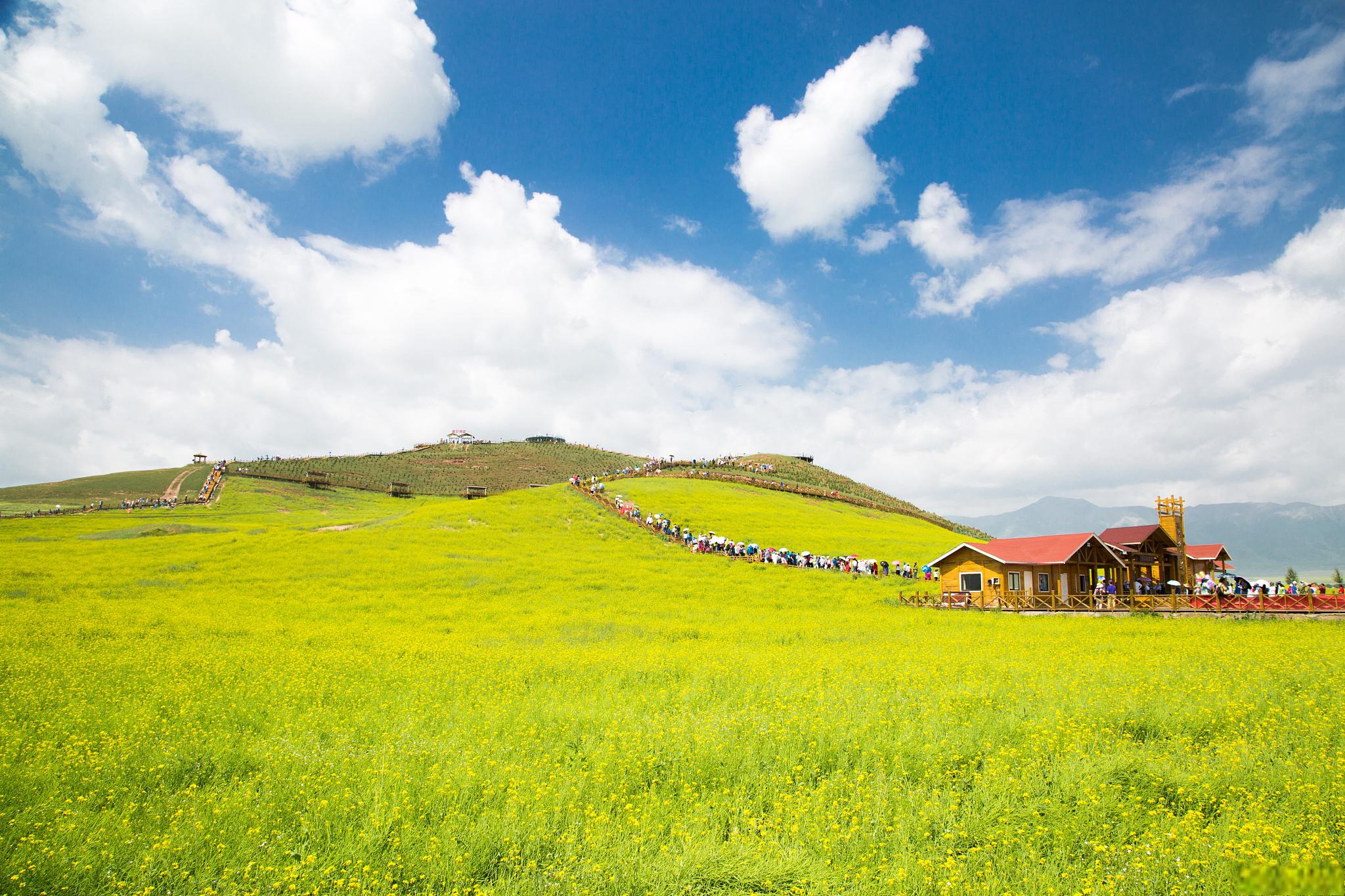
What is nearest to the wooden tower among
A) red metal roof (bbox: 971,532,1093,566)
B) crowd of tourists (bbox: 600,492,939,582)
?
red metal roof (bbox: 971,532,1093,566)

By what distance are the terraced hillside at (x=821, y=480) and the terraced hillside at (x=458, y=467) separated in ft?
120

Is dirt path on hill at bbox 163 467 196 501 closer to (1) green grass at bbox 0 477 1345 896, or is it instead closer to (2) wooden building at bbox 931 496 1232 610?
(1) green grass at bbox 0 477 1345 896

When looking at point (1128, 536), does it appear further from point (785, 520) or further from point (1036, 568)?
point (785, 520)

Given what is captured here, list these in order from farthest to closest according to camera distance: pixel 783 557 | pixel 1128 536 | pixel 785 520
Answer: pixel 785 520, pixel 783 557, pixel 1128 536

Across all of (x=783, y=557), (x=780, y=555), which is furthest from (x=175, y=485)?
(x=783, y=557)

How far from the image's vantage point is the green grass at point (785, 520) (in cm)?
5753

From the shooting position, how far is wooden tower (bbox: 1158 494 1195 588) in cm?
4441

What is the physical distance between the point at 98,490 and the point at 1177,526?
4800 inches

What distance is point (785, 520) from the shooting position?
68.7m

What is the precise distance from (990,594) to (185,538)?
5831 centimetres

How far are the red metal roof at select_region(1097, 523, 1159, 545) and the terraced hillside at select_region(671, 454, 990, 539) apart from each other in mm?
50792

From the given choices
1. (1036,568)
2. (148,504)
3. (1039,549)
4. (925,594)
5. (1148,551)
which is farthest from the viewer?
(148,504)

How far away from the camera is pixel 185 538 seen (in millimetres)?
47219

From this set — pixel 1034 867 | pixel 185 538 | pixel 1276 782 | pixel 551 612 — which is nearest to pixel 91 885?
pixel 1034 867
